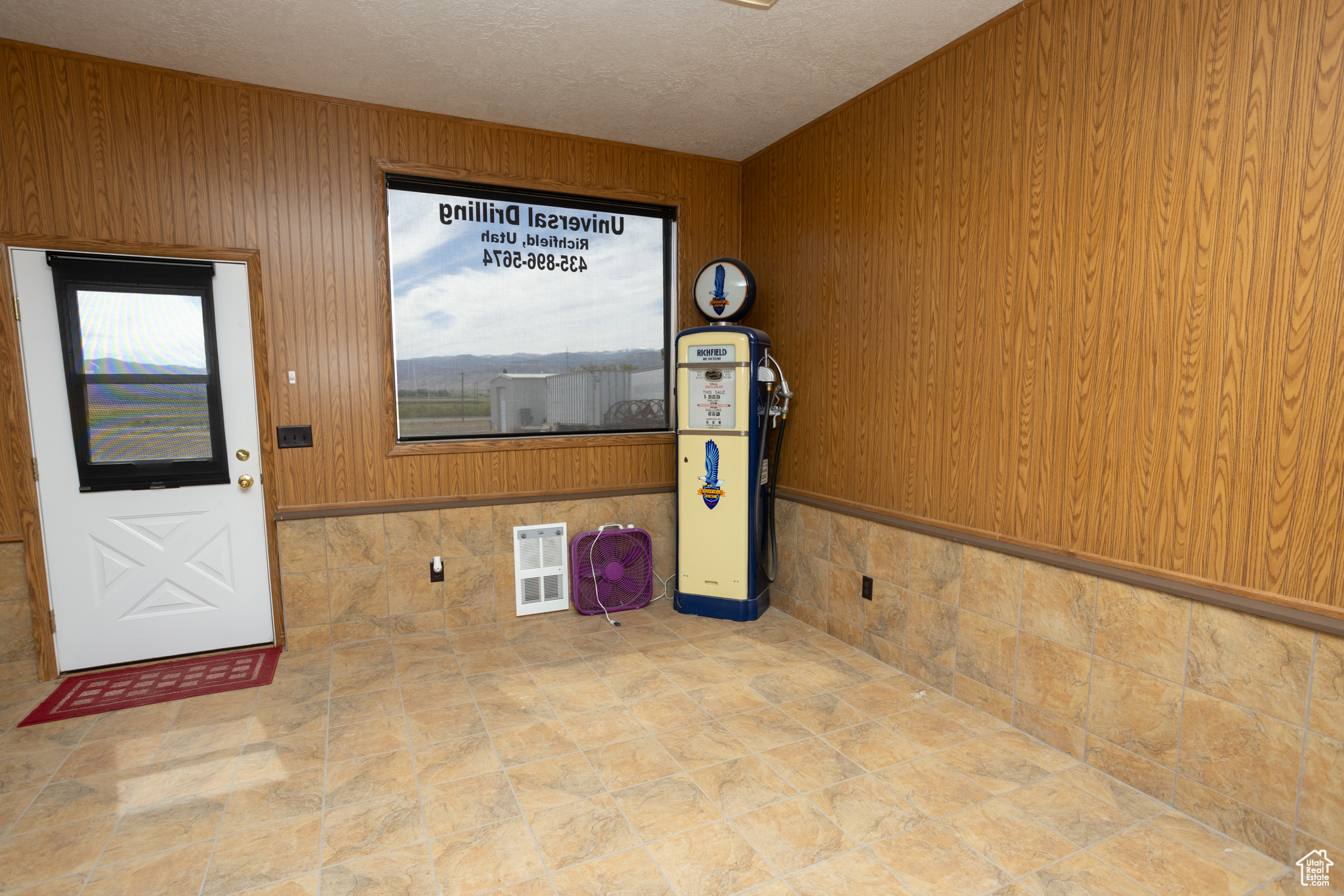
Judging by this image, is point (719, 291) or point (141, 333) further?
point (719, 291)

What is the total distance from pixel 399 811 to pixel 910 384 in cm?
281

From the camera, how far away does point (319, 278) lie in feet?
11.6

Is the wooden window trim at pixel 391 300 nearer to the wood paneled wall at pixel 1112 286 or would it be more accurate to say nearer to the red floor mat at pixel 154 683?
the red floor mat at pixel 154 683

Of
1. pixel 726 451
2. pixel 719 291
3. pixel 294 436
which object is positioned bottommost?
pixel 726 451

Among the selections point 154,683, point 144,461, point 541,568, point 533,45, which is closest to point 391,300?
point 144,461

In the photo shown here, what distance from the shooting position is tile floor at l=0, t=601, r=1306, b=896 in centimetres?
193

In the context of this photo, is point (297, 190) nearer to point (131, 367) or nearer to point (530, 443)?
point (131, 367)

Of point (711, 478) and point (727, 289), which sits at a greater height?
point (727, 289)

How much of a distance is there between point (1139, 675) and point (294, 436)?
3961mm

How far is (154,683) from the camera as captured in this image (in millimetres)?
3162

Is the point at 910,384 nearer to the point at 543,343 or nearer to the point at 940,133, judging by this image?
the point at 940,133

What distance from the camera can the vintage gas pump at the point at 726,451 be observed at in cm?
387

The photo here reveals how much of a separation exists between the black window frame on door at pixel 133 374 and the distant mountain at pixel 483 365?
922 mm

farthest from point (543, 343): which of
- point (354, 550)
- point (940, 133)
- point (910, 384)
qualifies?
point (940, 133)
